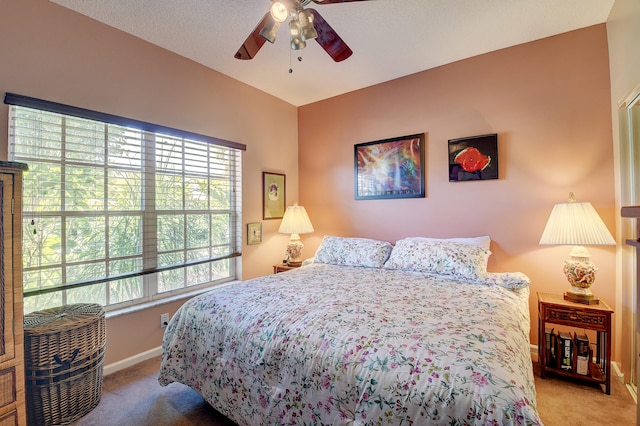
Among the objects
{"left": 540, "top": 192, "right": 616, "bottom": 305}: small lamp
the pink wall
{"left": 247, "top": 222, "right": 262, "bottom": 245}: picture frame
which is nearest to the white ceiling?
the pink wall

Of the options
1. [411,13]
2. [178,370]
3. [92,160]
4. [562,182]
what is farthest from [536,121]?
[92,160]

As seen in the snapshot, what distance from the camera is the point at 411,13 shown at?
210 centimetres

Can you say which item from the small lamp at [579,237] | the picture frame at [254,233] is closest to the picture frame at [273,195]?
the picture frame at [254,233]

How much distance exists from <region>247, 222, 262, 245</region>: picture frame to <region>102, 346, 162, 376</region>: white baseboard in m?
1.33

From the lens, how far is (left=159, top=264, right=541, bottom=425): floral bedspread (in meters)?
0.96

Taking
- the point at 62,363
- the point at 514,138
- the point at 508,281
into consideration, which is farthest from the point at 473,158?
the point at 62,363

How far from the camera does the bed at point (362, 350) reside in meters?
0.97

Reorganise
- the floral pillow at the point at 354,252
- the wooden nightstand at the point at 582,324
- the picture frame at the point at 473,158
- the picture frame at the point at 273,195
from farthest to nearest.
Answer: the picture frame at the point at 273,195, the floral pillow at the point at 354,252, the picture frame at the point at 473,158, the wooden nightstand at the point at 582,324

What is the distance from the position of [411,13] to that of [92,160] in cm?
262

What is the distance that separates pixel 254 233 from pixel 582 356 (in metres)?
3.03

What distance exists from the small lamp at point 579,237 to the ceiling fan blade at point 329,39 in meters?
1.94

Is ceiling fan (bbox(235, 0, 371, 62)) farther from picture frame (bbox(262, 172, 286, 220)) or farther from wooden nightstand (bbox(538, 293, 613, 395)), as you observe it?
wooden nightstand (bbox(538, 293, 613, 395))

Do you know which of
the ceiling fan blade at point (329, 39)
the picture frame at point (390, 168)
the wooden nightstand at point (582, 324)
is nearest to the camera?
the ceiling fan blade at point (329, 39)

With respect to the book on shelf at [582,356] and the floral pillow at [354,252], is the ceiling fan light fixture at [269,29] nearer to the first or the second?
the floral pillow at [354,252]
